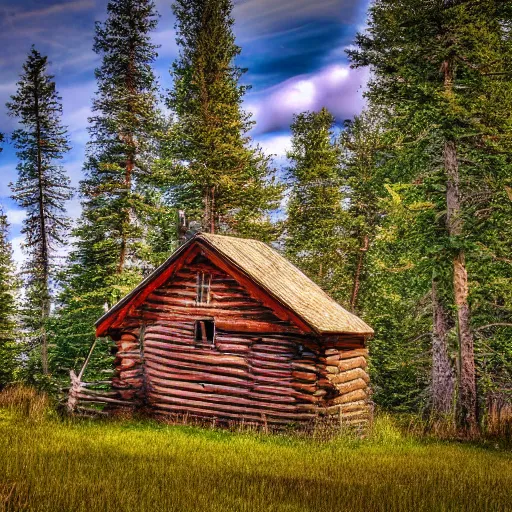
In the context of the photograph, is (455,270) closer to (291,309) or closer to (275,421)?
(291,309)

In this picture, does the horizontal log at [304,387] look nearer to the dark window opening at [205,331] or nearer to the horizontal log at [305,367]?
the horizontal log at [305,367]

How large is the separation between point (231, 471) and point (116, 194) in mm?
20251

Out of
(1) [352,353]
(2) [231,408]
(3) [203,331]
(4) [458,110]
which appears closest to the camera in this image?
(4) [458,110]

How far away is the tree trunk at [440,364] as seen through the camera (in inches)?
778

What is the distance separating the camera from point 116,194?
2883 cm

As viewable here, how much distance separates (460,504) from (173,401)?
424 inches

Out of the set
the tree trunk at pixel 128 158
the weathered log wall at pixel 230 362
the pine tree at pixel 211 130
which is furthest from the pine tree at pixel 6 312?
the weathered log wall at pixel 230 362

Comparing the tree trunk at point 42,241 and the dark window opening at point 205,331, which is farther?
the tree trunk at point 42,241

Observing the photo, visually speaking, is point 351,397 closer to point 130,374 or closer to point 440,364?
point 440,364

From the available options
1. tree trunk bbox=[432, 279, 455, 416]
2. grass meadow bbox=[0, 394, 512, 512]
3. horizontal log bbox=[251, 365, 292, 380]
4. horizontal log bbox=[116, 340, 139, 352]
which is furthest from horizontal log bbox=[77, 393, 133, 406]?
tree trunk bbox=[432, 279, 455, 416]

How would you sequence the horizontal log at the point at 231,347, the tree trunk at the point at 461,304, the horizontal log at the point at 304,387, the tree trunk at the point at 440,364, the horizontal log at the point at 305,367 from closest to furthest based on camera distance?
the horizontal log at the point at 304,387, the horizontal log at the point at 305,367, the horizontal log at the point at 231,347, the tree trunk at the point at 461,304, the tree trunk at the point at 440,364

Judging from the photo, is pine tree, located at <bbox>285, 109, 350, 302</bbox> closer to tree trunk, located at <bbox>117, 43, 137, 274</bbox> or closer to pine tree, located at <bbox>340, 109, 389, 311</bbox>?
pine tree, located at <bbox>340, 109, 389, 311</bbox>

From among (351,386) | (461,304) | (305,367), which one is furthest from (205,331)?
(461,304)

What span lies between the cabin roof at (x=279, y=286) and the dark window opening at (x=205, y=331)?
192 cm
